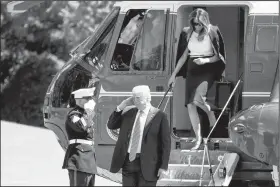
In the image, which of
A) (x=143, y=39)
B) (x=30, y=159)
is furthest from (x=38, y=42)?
(x=143, y=39)

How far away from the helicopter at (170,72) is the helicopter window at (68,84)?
0.5 inches

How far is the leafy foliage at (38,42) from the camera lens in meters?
22.5

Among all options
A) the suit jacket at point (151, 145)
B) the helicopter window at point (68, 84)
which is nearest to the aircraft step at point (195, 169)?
A: the suit jacket at point (151, 145)

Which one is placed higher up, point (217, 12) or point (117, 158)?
point (217, 12)

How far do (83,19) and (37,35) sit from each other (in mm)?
1240

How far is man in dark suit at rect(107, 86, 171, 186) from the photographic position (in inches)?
376

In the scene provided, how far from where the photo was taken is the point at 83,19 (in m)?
22.5

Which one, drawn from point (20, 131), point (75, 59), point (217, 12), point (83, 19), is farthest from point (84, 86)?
point (83, 19)

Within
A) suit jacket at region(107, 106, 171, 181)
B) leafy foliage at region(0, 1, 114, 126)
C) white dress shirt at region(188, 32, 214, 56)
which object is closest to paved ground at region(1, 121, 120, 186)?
leafy foliage at region(0, 1, 114, 126)

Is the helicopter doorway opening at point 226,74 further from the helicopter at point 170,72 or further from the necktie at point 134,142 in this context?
the necktie at point 134,142

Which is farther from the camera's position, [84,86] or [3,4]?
[3,4]

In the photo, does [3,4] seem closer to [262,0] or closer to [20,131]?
[20,131]

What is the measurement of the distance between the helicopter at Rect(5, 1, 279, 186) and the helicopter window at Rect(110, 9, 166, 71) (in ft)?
0.04

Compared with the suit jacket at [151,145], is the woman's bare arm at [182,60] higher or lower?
higher
